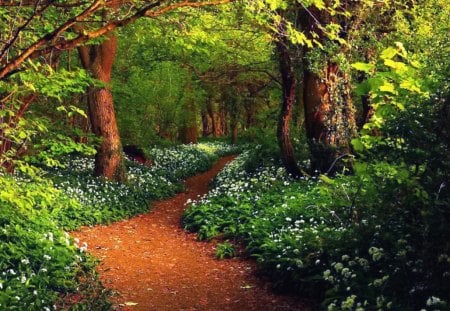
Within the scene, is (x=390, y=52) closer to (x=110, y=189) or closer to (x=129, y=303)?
(x=129, y=303)

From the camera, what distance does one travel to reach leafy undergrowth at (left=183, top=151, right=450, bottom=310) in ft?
15.0

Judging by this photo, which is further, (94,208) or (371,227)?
(94,208)

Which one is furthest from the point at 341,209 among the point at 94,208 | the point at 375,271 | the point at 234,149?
the point at 234,149

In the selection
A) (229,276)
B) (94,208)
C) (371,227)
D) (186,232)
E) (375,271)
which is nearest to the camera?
(375,271)

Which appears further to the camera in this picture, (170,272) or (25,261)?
(170,272)

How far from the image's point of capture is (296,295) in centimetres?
684

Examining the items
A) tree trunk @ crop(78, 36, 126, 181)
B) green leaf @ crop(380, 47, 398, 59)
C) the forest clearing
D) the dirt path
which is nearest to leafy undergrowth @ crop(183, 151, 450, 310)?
the forest clearing

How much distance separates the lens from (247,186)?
43.4 feet

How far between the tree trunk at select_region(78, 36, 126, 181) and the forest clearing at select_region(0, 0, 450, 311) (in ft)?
0.16

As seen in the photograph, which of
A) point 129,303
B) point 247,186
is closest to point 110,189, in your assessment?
point 247,186

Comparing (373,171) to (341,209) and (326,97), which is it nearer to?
(341,209)

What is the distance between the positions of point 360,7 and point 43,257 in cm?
971

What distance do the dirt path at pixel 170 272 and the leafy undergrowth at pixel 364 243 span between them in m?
0.50

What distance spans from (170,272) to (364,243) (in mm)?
3907
